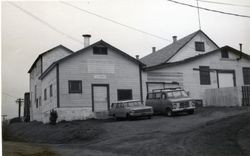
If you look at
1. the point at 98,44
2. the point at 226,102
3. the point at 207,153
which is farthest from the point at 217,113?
the point at 207,153

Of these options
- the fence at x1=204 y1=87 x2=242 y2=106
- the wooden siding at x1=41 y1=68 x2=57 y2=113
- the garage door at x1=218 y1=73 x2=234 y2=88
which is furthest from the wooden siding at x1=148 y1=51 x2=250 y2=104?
the wooden siding at x1=41 y1=68 x2=57 y2=113

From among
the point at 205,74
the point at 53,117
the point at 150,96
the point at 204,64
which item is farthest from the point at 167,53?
the point at 53,117

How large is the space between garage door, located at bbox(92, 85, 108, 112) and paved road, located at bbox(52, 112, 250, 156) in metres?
7.67

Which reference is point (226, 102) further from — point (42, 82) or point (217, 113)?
point (42, 82)

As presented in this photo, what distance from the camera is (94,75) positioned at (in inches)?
1085

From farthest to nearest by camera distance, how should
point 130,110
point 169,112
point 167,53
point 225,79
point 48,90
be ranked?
point 167,53, point 225,79, point 48,90, point 169,112, point 130,110

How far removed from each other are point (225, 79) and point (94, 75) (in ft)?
32.9

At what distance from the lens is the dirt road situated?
1404 centimetres

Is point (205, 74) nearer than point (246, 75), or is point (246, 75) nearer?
point (205, 74)

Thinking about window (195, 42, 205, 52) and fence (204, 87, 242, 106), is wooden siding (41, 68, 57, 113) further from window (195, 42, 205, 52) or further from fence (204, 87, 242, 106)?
A: window (195, 42, 205, 52)

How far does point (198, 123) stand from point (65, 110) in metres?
9.74

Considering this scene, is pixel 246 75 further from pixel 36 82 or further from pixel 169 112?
pixel 36 82

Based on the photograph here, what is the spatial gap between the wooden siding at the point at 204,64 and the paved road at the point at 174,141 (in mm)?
10905

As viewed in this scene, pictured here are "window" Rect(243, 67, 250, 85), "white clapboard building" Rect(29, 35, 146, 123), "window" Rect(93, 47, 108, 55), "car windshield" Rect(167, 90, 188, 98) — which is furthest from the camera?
"window" Rect(243, 67, 250, 85)
